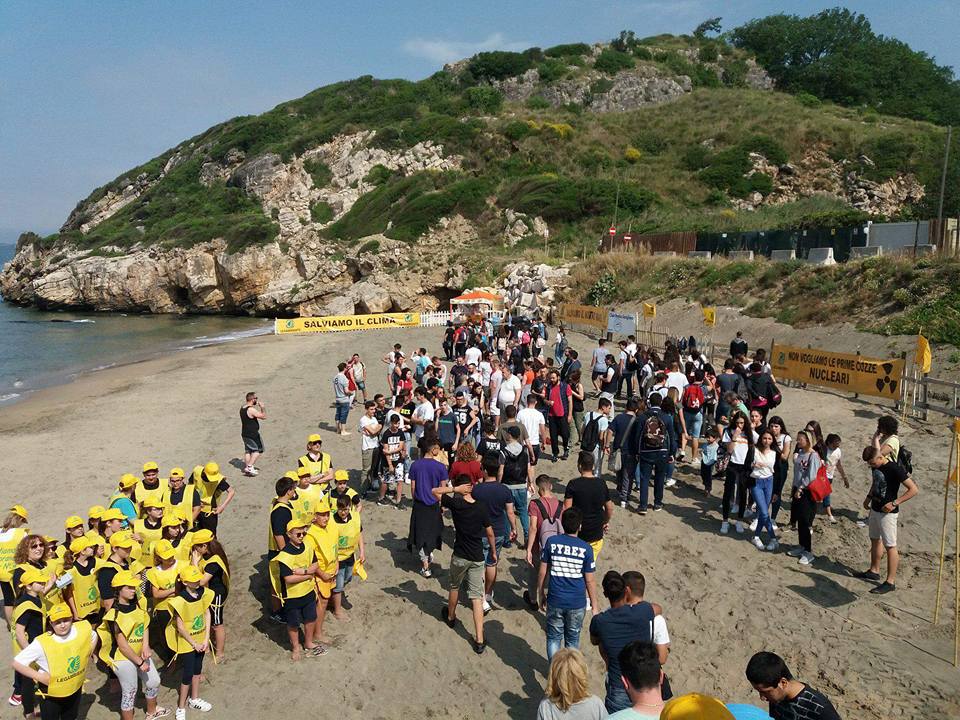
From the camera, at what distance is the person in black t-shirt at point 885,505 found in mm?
7016

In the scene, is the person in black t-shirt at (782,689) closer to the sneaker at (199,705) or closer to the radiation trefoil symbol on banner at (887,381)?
the sneaker at (199,705)

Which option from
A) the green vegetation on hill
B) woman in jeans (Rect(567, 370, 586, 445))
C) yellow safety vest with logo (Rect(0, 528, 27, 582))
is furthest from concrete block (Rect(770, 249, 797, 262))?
yellow safety vest with logo (Rect(0, 528, 27, 582))

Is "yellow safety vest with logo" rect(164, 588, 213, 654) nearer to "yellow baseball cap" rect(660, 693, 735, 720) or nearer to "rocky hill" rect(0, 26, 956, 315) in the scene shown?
"yellow baseball cap" rect(660, 693, 735, 720)

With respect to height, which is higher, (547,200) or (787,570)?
(547,200)

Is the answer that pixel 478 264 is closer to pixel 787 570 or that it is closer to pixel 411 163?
pixel 411 163

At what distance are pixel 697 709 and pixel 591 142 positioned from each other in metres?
61.1

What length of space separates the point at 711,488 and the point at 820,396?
653 cm

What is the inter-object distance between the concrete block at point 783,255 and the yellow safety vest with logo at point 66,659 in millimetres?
27108

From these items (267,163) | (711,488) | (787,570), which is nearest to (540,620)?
(787,570)

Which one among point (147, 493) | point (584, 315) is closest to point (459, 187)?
point (584, 315)

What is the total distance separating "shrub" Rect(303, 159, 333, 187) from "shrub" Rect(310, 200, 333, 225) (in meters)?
4.20

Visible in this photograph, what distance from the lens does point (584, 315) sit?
93.9 ft

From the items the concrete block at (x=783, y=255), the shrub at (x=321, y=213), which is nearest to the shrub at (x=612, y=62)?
the shrub at (x=321, y=213)

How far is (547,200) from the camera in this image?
4734cm
